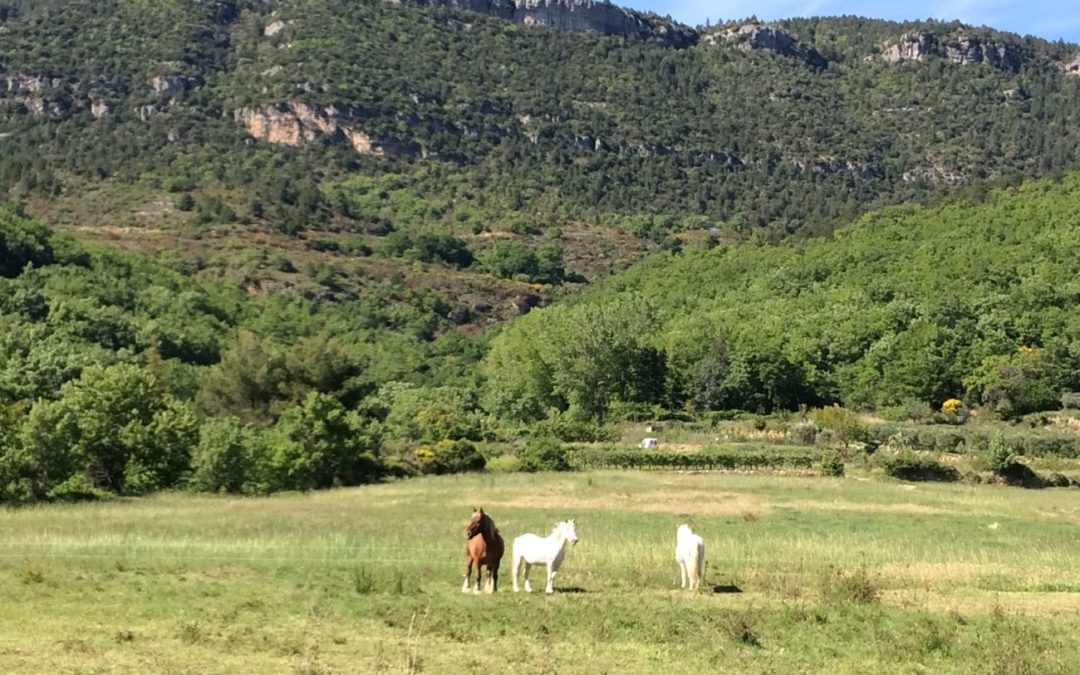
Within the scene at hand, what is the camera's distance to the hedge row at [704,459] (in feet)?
209

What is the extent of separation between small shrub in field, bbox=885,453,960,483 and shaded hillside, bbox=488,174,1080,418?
31679 mm

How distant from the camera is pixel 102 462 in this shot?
5253 cm

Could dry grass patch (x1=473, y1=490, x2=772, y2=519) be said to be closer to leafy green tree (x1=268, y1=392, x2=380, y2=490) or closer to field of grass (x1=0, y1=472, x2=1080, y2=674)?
field of grass (x1=0, y1=472, x2=1080, y2=674)

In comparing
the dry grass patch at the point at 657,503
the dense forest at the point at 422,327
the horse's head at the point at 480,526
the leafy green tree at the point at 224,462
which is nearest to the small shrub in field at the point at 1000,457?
the dry grass patch at the point at 657,503

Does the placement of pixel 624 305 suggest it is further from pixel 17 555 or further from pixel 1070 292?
pixel 17 555

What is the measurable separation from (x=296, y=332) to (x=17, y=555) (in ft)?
359

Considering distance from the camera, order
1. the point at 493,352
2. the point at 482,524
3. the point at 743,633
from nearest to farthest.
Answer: the point at 743,633
the point at 482,524
the point at 493,352

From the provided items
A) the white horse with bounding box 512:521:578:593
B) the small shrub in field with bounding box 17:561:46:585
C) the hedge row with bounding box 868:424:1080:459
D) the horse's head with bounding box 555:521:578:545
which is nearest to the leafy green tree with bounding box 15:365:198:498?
the small shrub in field with bounding box 17:561:46:585

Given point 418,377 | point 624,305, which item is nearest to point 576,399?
point 624,305

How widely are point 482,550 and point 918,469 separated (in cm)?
4261

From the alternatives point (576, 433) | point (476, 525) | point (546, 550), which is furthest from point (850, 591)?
point (576, 433)

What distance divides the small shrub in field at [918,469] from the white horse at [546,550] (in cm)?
4029

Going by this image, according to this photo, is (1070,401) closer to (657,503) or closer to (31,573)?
(657,503)

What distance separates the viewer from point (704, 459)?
64688 mm
